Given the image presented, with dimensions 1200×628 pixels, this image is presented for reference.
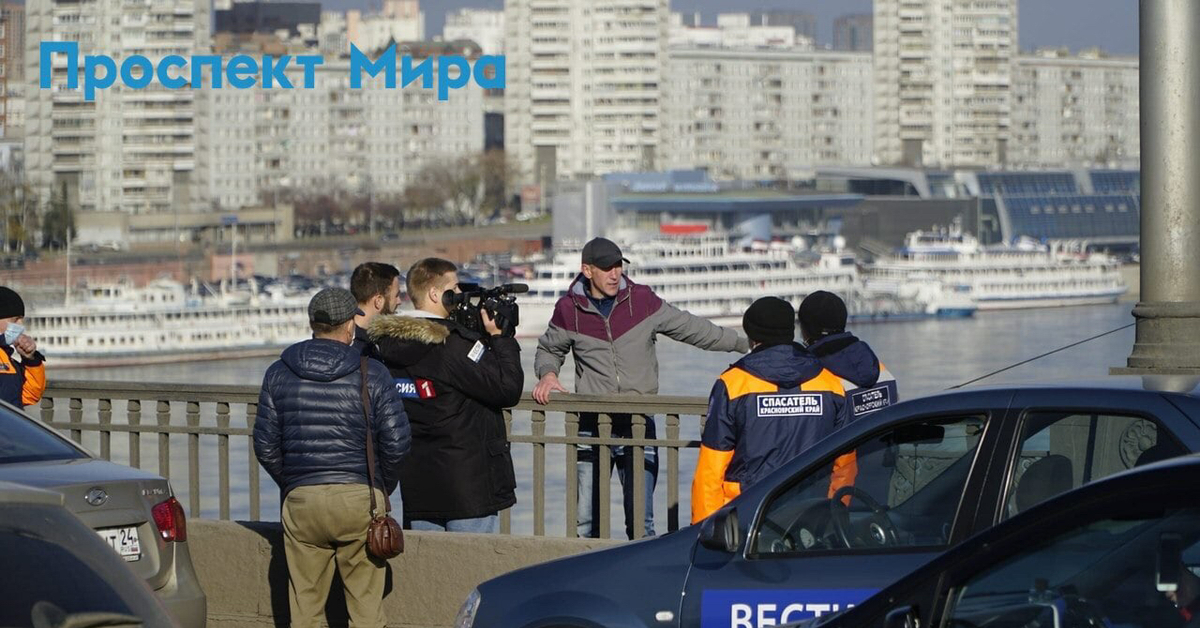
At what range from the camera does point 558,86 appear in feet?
395

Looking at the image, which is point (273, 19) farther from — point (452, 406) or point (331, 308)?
point (331, 308)

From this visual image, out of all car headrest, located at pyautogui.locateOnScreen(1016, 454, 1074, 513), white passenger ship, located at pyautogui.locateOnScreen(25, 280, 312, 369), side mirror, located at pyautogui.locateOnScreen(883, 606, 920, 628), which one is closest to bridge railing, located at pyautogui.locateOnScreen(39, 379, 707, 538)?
car headrest, located at pyautogui.locateOnScreen(1016, 454, 1074, 513)

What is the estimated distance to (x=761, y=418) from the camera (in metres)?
4.67

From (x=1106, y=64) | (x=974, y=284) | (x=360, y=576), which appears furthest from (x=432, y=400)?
(x=1106, y=64)

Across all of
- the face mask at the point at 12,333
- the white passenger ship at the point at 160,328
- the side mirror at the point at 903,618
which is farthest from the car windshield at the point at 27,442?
the white passenger ship at the point at 160,328

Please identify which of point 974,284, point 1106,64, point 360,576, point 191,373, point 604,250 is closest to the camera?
point 360,576

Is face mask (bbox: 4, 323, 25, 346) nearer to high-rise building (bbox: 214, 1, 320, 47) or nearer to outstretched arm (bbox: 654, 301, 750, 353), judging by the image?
outstretched arm (bbox: 654, 301, 750, 353)

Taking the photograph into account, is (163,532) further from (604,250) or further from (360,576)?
(604,250)

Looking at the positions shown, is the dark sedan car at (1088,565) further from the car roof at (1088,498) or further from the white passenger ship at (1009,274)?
the white passenger ship at (1009,274)

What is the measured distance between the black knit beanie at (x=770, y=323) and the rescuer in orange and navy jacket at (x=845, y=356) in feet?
0.44

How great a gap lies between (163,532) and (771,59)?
13051 cm

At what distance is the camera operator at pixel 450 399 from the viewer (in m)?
5.35

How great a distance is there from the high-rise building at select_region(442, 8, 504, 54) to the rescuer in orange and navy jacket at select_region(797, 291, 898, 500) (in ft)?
441

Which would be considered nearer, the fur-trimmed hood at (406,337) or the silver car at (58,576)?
the silver car at (58,576)
